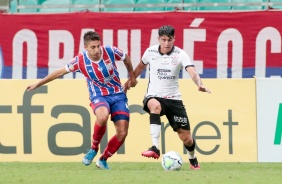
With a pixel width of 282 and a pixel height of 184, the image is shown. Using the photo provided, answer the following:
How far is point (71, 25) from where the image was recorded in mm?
17469

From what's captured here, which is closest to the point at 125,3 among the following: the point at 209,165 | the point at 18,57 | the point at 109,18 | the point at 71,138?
the point at 109,18

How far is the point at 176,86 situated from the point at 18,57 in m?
6.37

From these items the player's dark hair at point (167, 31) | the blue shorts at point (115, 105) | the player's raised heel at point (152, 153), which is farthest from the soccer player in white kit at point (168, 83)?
the player's raised heel at point (152, 153)

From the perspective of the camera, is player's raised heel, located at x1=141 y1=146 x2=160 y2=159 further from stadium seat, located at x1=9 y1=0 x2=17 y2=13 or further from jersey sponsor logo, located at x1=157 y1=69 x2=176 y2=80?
stadium seat, located at x1=9 y1=0 x2=17 y2=13

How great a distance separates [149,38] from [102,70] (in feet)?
18.4

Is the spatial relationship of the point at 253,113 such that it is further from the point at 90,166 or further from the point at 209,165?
the point at 90,166

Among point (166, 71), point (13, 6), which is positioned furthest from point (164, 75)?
point (13, 6)

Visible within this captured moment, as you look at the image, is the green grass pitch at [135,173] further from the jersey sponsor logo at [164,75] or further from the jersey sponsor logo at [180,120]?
the jersey sponsor logo at [164,75]

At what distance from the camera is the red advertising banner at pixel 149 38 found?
16859mm

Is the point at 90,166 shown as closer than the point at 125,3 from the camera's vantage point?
Yes

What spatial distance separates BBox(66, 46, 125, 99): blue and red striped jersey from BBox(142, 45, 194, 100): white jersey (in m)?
0.50

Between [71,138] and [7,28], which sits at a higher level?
[7,28]

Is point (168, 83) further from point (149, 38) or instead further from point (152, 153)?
point (149, 38)

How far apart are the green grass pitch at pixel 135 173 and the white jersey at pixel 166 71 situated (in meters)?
0.99
